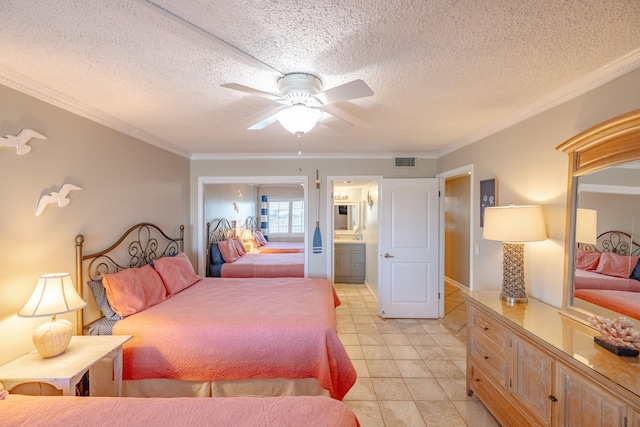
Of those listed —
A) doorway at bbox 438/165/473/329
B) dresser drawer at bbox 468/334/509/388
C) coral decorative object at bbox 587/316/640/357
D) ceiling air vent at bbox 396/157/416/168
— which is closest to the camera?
coral decorative object at bbox 587/316/640/357

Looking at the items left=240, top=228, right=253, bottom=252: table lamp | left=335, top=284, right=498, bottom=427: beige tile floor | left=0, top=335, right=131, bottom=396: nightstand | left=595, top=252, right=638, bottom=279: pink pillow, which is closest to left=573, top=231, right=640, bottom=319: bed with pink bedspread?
left=595, top=252, right=638, bottom=279: pink pillow

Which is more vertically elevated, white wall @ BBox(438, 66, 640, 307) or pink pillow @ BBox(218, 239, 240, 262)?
white wall @ BBox(438, 66, 640, 307)

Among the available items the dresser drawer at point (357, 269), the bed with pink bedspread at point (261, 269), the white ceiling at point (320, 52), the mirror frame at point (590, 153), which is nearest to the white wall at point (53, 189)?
the white ceiling at point (320, 52)

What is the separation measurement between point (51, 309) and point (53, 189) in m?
0.93

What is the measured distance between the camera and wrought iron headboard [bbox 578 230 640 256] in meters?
1.52

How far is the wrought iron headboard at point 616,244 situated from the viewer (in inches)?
60.0

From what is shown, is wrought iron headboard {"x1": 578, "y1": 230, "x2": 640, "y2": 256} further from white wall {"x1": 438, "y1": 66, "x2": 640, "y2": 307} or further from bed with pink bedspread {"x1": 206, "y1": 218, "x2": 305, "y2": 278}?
bed with pink bedspread {"x1": 206, "y1": 218, "x2": 305, "y2": 278}

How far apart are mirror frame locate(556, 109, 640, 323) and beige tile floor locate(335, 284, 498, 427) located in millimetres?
1170

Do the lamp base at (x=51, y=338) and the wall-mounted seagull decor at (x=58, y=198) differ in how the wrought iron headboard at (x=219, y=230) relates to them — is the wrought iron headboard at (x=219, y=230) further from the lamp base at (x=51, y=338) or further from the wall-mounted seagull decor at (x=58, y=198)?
the lamp base at (x=51, y=338)

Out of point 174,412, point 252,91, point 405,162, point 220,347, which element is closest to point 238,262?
point 220,347

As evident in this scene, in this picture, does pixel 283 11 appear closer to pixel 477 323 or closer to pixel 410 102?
pixel 410 102

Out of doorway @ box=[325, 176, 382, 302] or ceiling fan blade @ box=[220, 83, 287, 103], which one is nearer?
ceiling fan blade @ box=[220, 83, 287, 103]

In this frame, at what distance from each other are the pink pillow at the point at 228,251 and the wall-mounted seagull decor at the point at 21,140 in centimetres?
296

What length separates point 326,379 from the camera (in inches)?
80.9
